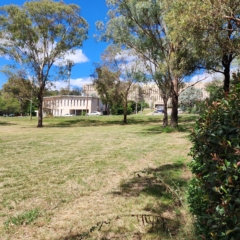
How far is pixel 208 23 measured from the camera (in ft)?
25.0

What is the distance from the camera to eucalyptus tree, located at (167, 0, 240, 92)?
7.12 meters

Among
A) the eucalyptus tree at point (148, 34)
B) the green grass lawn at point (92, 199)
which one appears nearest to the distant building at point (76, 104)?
the eucalyptus tree at point (148, 34)

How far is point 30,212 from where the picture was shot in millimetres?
2996

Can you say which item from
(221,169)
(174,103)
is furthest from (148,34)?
(221,169)

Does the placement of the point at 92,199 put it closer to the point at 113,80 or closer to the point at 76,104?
the point at 113,80

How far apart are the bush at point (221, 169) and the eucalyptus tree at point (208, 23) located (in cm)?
569

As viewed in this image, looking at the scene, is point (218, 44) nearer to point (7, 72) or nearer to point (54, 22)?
point (54, 22)

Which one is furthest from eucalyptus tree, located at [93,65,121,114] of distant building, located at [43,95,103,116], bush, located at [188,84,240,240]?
distant building, located at [43,95,103,116]

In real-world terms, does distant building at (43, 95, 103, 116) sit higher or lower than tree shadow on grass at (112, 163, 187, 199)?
higher

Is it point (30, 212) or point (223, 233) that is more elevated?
point (223, 233)

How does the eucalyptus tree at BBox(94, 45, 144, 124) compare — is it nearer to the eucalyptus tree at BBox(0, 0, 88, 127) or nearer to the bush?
the eucalyptus tree at BBox(0, 0, 88, 127)

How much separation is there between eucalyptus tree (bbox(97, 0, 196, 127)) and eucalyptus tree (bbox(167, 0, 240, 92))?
6.91ft

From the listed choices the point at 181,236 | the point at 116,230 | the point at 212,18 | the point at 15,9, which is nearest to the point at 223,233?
the point at 181,236

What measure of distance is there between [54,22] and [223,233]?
19.4 metres
